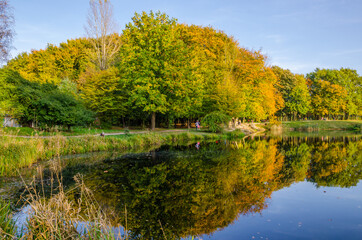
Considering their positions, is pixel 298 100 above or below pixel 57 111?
above

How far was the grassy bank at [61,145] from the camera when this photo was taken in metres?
11.1

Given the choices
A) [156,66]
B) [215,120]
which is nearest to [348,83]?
[215,120]

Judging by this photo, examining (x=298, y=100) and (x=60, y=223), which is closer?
(x=60, y=223)

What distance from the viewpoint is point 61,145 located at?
49.9ft

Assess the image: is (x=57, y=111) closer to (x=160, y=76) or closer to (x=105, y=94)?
(x=105, y=94)

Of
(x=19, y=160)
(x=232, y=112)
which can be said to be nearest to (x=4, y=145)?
(x=19, y=160)

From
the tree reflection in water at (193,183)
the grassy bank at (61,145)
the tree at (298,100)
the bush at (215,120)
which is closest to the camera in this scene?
the tree reflection in water at (193,183)

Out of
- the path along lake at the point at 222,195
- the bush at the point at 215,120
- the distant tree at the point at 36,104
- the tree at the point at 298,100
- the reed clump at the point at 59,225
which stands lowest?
the path along lake at the point at 222,195

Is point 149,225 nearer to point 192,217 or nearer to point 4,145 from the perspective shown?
point 192,217

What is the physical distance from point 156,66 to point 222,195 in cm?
1890

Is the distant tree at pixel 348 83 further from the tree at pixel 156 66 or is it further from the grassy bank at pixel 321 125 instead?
the tree at pixel 156 66

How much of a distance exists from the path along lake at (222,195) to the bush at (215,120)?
14.1 m

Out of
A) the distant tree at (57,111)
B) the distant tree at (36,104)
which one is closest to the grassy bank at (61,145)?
the distant tree at (57,111)

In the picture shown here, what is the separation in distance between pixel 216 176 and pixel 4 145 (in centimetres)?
1024
